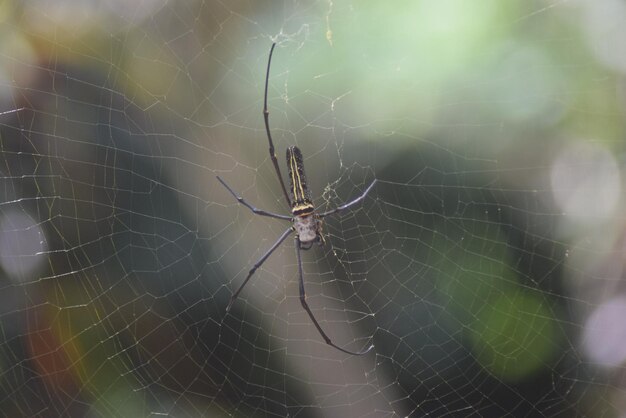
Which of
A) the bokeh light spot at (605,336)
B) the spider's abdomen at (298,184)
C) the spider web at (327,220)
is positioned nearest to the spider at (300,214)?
the spider's abdomen at (298,184)

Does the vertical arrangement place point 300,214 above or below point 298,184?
below

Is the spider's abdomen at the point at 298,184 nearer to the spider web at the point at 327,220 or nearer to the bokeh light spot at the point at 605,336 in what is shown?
the spider web at the point at 327,220

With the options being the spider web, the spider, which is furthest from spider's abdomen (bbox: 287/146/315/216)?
the spider web

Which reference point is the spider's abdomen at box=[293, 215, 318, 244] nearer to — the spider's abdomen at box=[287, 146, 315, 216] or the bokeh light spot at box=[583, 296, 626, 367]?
the spider's abdomen at box=[287, 146, 315, 216]

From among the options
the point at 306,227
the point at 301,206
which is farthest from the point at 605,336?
the point at 301,206

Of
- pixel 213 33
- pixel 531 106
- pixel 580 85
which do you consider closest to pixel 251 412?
pixel 213 33

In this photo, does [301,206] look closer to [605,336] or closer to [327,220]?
[327,220]

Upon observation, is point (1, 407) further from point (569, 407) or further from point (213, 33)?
point (569, 407)

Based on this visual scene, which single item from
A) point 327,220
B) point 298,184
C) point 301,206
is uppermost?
point 298,184
